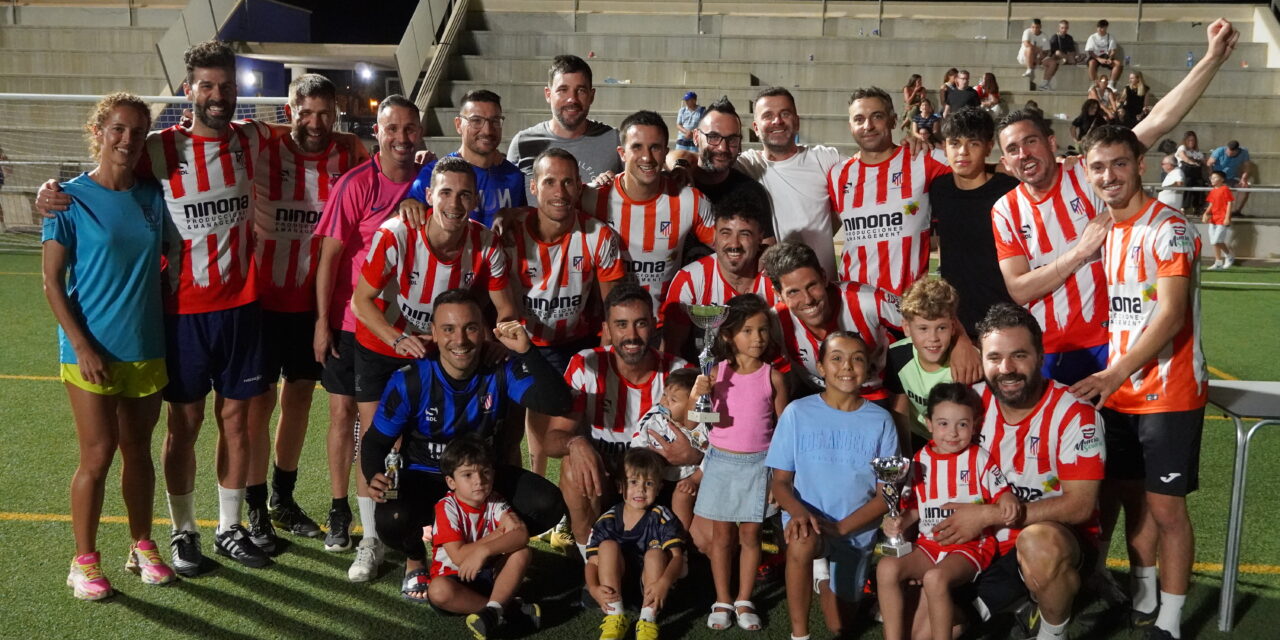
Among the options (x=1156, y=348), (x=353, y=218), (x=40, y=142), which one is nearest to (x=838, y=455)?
(x=1156, y=348)

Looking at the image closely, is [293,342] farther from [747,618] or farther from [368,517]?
[747,618]

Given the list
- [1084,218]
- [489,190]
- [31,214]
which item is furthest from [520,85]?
[1084,218]

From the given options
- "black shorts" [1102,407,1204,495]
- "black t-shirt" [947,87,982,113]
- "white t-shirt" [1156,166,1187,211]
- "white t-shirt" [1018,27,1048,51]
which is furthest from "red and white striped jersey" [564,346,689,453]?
"white t-shirt" [1018,27,1048,51]

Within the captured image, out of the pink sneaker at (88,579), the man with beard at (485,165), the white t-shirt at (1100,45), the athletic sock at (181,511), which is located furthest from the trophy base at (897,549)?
the white t-shirt at (1100,45)

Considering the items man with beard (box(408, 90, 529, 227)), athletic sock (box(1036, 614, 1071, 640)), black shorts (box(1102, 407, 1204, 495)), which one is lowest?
athletic sock (box(1036, 614, 1071, 640))

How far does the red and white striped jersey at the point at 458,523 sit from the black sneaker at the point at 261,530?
0.94 m

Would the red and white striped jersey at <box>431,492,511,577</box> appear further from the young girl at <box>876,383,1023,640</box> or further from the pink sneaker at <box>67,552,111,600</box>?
the young girl at <box>876,383,1023,640</box>

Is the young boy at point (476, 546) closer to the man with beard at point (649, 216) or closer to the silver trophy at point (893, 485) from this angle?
the man with beard at point (649, 216)

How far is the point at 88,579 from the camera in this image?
3830mm

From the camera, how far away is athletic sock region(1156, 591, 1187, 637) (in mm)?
3533

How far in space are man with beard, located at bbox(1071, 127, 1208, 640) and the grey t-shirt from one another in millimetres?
2383

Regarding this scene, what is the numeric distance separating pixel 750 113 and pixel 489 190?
13.5 meters

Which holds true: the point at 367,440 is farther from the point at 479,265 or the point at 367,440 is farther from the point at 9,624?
the point at 9,624

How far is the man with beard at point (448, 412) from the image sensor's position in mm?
3855
